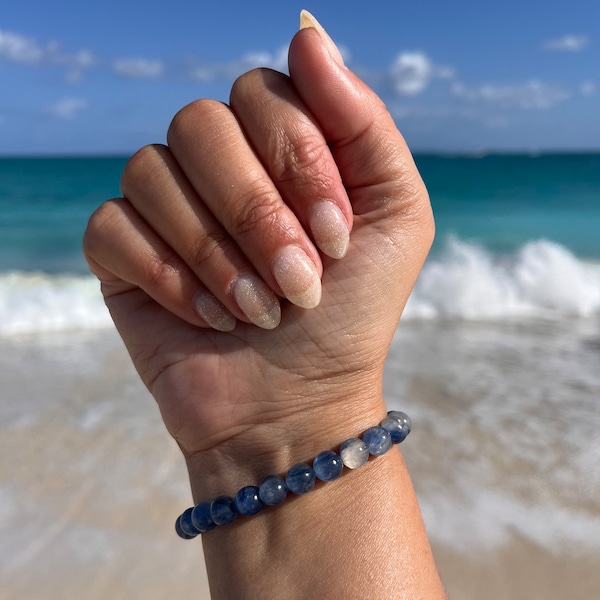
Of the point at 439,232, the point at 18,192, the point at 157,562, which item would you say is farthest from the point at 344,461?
the point at 18,192

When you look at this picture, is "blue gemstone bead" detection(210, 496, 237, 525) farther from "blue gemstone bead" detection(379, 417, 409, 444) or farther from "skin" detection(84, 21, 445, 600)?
"blue gemstone bead" detection(379, 417, 409, 444)

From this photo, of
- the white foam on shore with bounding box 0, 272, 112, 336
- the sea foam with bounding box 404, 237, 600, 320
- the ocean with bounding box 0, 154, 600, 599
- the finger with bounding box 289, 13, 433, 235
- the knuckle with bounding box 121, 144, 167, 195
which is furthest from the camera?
the sea foam with bounding box 404, 237, 600, 320

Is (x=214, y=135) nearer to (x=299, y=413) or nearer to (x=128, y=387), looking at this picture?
(x=299, y=413)

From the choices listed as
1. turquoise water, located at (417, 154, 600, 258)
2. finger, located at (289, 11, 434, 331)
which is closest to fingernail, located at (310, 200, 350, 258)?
finger, located at (289, 11, 434, 331)

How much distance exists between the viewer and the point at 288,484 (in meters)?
1.29

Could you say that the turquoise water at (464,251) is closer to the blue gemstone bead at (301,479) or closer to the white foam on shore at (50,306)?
the white foam on shore at (50,306)

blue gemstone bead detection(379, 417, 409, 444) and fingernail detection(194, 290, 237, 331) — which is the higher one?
fingernail detection(194, 290, 237, 331)

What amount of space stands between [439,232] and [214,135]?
13952mm

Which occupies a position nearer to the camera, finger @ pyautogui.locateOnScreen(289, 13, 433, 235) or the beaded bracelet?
finger @ pyautogui.locateOnScreen(289, 13, 433, 235)

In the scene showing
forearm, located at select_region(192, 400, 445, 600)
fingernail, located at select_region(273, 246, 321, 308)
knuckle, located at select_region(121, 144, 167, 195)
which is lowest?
forearm, located at select_region(192, 400, 445, 600)

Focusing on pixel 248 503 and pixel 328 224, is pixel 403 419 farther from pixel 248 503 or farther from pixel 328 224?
pixel 328 224

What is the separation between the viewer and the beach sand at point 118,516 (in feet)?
9.12

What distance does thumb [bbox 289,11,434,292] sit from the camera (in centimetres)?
114

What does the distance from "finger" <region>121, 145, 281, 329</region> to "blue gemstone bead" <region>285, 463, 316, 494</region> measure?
311mm
